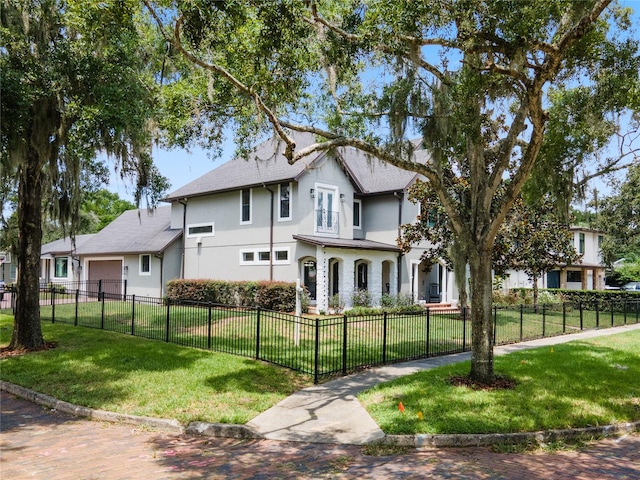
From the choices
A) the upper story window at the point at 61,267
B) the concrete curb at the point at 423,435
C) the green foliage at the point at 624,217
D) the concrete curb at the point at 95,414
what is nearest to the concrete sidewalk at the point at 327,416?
the concrete curb at the point at 423,435

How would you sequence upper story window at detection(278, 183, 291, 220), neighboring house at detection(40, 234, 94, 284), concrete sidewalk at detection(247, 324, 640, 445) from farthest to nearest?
1. neighboring house at detection(40, 234, 94, 284)
2. upper story window at detection(278, 183, 291, 220)
3. concrete sidewalk at detection(247, 324, 640, 445)

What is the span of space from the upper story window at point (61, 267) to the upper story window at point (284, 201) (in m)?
21.5

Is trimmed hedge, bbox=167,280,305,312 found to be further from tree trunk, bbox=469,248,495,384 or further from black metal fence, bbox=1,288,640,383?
tree trunk, bbox=469,248,495,384

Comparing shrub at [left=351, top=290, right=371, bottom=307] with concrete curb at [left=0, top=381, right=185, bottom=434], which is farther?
shrub at [left=351, top=290, right=371, bottom=307]

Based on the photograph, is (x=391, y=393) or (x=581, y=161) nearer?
(x=391, y=393)

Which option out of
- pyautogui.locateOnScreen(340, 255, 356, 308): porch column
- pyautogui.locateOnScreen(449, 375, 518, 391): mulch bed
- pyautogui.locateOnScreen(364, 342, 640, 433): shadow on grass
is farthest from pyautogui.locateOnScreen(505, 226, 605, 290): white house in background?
pyautogui.locateOnScreen(449, 375, 518, 391): mulch bed

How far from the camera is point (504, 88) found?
31.4 ft

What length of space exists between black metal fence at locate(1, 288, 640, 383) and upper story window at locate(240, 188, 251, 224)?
23.3 feet

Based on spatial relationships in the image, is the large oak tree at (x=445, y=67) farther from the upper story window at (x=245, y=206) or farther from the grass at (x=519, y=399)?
the upper story window at (x=245, y=206)

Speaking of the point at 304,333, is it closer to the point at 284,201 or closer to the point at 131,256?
the point at 284,201

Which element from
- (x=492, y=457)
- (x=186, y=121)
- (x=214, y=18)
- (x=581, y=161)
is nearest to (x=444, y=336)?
(x=581, y=161)

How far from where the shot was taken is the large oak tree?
818 centimetres

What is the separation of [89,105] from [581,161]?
35.8 ft

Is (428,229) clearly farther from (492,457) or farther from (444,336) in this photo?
(492,457)
